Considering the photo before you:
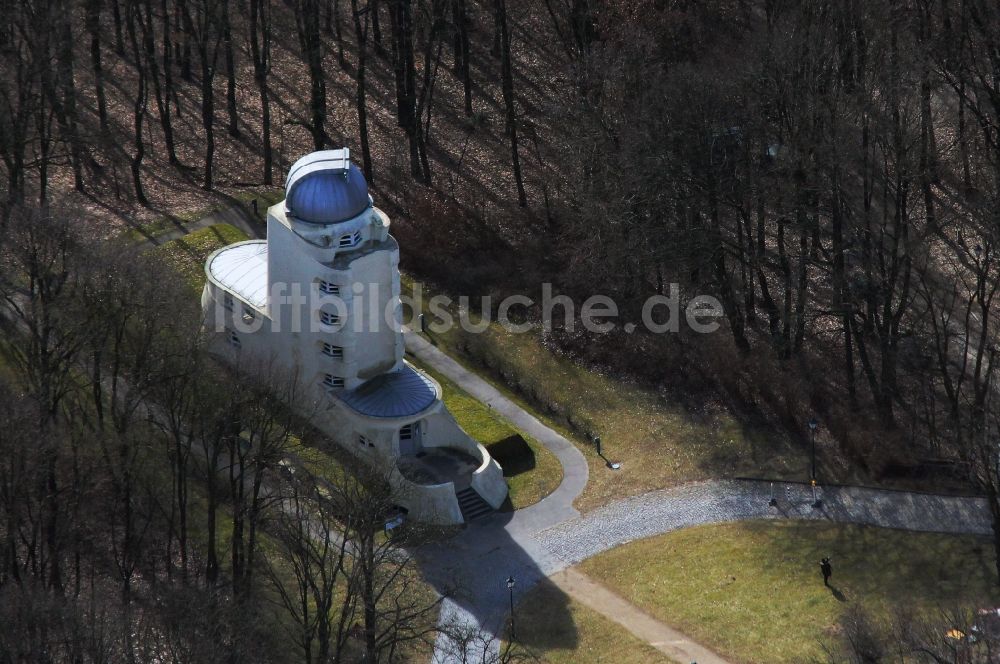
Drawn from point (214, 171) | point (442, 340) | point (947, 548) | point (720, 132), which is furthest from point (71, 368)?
point (947, 548)

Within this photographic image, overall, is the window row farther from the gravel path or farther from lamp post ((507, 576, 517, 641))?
lamp post ((507, 576, 517, 641))

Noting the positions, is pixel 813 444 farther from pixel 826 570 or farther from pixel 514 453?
pixel 514 453

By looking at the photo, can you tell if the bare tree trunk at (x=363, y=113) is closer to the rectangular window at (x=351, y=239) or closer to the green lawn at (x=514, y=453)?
the green lawn at (x=514, y=453)

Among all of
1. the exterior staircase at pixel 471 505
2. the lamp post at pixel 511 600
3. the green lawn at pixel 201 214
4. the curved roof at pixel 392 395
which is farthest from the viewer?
the green lawn at pixel 201 214

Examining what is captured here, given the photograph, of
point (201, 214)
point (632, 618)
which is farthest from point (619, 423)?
point (201, 214)

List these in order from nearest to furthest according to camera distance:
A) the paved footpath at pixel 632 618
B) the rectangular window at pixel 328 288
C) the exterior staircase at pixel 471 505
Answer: the paved footpath at pixel 632 618
the exterior staircase at pixel 471 505
the rectangular window at pixel 328 288

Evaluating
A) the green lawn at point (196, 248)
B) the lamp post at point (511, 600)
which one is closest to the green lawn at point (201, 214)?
the green lawn at point (196, 248)

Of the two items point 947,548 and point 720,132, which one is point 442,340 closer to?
point 720,132
